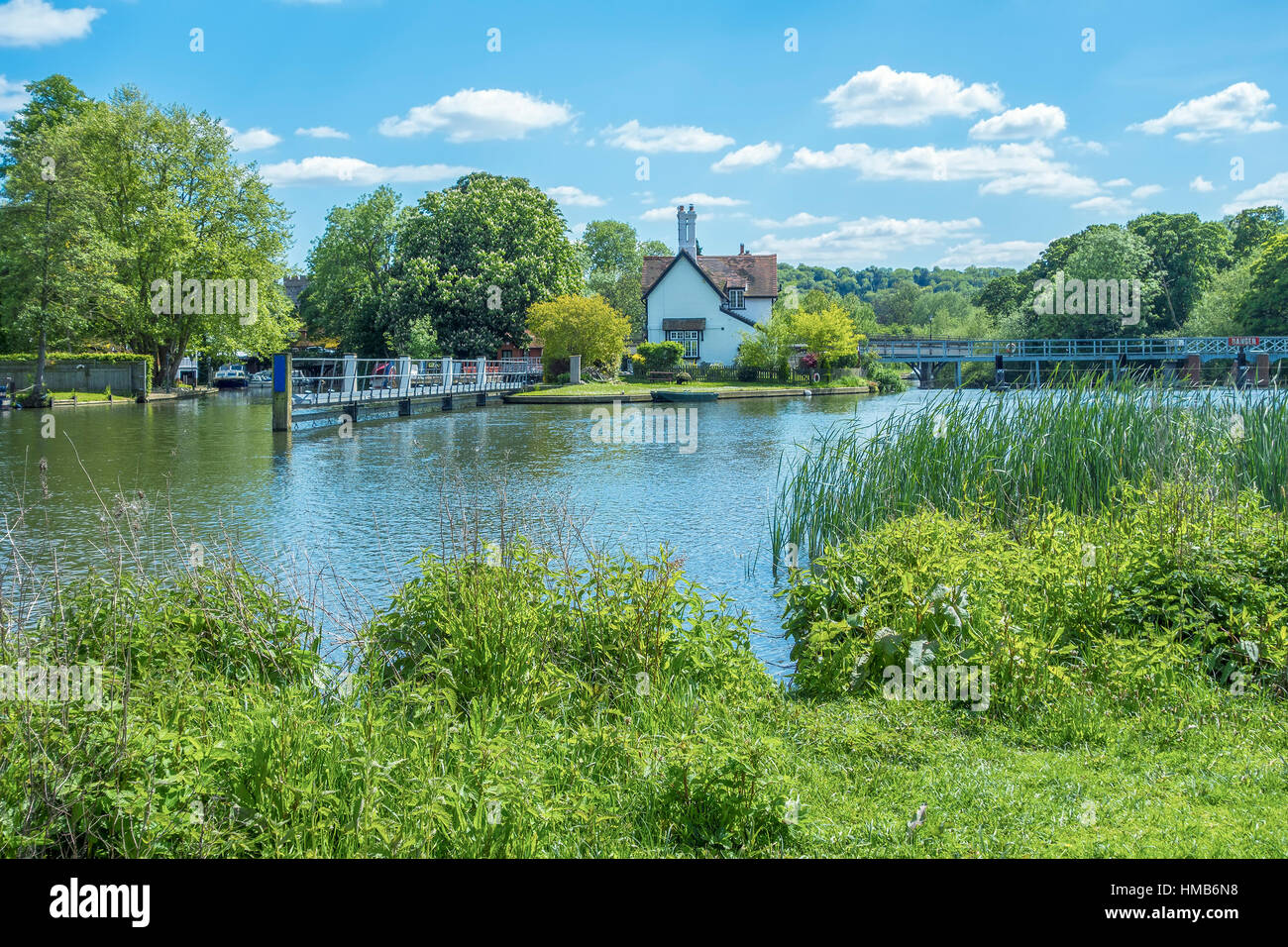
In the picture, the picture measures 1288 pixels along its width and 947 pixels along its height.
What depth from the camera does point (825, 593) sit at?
6.79 m

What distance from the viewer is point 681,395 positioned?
46.5m

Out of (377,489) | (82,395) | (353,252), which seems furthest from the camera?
(353,252)

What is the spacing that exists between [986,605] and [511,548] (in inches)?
123

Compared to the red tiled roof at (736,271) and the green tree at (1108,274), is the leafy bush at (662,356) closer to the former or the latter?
the red tiled roof at (736,271)

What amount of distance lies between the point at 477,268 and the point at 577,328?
9.04m

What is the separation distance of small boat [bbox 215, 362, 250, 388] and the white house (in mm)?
28337

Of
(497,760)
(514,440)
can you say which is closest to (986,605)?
(497,760)

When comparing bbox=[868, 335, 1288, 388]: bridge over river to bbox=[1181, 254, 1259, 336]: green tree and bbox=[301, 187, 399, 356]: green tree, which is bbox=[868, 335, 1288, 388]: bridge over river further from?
bbox=[301, 187, 399, 356]: green tree

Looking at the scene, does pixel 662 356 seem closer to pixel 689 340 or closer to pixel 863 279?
pixel 689 340

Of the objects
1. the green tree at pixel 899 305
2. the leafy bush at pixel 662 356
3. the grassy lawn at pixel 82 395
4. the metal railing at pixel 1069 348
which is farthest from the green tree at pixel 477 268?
the green tree at pixel 899 305

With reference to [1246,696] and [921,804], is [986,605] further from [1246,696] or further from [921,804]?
[921,804]

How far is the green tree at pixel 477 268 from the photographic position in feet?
188

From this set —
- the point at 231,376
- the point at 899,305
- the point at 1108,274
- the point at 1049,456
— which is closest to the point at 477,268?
the point at 231,376
